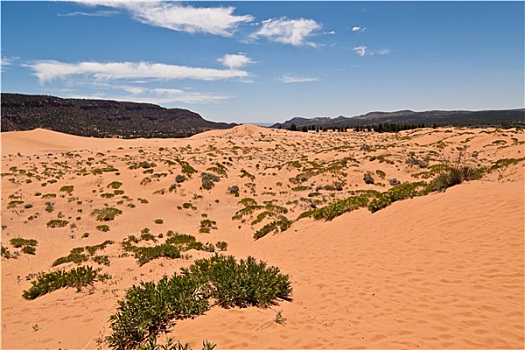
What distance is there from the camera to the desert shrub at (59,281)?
848 cm

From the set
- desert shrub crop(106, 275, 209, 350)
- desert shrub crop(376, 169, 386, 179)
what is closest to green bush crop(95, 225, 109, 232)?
desert shrub crop(106, 275, 209, 350)

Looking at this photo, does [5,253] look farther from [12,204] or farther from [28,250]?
[12,204]

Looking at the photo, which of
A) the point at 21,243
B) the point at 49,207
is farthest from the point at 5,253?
the point at 49,207

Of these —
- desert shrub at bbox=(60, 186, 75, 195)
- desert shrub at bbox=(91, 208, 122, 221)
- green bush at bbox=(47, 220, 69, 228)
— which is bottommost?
green bush at bbox=(47, 220, 69, 228)

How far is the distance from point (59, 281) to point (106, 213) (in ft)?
37.2

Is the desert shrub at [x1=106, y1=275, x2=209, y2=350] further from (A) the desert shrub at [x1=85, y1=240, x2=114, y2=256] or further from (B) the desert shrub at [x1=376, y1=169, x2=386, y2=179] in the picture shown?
(B) the desert shrub at [x1=376, y1=169, x2=386, y2=179]

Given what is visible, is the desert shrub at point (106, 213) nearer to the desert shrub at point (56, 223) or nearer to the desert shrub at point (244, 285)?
the desert shrub at point (56, 223)

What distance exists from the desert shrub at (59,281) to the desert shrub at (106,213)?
10.5 m

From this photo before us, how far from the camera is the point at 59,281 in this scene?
28.6ft

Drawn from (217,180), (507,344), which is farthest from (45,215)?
(507,344)

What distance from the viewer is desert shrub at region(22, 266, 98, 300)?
848cm

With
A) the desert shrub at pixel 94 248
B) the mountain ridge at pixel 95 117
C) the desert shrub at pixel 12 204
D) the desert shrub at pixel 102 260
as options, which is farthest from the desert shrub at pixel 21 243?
the mountain ridge at pixel 95 117

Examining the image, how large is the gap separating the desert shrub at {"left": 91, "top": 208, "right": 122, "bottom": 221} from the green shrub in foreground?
1379 centimetres

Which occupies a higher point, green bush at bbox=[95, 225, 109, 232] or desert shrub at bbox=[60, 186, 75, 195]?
desert shrub at bbox=[60, 186, 75, 195]
